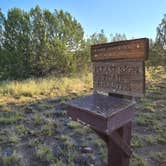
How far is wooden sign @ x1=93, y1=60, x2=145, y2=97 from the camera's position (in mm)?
1440

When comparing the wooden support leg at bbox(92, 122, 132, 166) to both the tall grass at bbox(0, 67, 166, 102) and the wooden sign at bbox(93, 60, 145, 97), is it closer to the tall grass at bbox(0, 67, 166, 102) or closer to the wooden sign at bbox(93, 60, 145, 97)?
the wooden sign at bbox(93, 60, 145, 97)

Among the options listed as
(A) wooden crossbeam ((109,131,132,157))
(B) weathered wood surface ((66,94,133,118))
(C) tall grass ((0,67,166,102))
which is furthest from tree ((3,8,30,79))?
(A) wooden crossbeam ((109,131,132,157))

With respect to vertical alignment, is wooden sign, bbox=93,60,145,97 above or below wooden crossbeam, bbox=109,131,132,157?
above

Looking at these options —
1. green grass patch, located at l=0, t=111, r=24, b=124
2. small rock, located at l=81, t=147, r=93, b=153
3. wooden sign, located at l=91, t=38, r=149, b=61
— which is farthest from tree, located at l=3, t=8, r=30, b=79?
wooden sign, located at l=91, t=38, r=149, b=61

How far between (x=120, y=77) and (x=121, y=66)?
3.5 inches

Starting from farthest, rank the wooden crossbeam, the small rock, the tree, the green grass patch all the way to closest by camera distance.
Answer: the tree, the green grass patch, the small rock, the wooden crossbeam

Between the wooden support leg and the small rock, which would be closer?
the wooden support leg

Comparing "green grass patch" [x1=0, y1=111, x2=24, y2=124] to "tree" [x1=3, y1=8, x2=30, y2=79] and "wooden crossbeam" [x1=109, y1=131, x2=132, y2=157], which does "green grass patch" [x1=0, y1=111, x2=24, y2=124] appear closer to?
"wooden crossbeam" [x1=109, y1=131, x2=132, y2=157]

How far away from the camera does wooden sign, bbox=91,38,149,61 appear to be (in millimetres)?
1406

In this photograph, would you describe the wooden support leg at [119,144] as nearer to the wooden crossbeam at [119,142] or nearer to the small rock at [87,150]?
the wooden crossbeam at [119,142]

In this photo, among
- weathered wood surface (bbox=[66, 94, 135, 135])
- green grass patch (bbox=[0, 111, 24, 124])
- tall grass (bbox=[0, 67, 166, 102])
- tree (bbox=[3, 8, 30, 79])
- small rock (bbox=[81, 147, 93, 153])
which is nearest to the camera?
weathered wood surface (bbox=[66, 94, 135, 135])

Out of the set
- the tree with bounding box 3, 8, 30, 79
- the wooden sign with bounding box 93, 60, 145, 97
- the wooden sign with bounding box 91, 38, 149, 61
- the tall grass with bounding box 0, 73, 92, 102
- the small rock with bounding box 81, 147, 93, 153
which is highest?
the tree with bounding box 3, 8, 30, 79

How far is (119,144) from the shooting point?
5.31 ft

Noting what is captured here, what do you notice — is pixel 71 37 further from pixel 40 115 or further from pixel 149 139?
pixel 149 139
